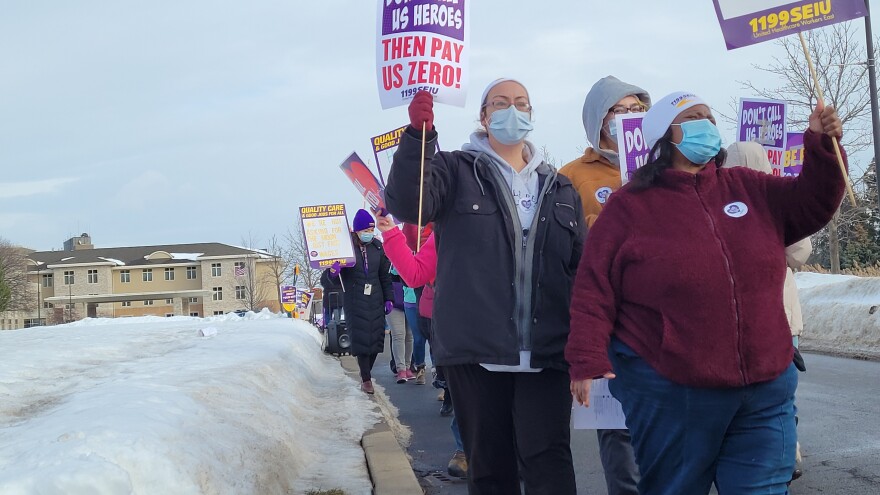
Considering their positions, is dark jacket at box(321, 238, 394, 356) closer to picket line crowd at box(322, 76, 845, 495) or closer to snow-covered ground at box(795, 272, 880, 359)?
picket line crowd at box(322, 76, 845, 495)

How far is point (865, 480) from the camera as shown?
213 inches

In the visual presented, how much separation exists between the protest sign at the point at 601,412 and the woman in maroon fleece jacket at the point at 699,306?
0.59 metres

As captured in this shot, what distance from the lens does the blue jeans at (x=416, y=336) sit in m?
11.3

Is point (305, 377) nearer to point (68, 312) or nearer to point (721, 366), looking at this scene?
point (721, 366)

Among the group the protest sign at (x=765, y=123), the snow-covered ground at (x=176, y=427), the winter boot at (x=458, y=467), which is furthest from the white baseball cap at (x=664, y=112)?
the protest sign at (x=765, y=123)

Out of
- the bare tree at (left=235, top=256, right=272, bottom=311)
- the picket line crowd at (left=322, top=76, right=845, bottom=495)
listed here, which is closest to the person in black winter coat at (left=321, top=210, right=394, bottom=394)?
the picket line crowd at (left=322, top=76, right=845, bottom=495)

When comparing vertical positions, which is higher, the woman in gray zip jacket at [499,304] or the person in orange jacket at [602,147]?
the person in orange jacket at [602,147]

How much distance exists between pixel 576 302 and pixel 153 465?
2.08m

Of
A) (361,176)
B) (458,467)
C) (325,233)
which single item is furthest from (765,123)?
(325,233)

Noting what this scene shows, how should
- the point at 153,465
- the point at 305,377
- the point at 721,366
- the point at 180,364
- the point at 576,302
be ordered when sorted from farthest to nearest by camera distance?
the point at 305,377, the point at 180,364, the point at 153,465, the point at 576,302, the point at 721,366

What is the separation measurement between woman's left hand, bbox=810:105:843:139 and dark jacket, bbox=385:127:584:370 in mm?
1156

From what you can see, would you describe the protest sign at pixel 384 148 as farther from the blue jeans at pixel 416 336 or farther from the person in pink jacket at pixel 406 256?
the person in pink jacket at pixel 406 256

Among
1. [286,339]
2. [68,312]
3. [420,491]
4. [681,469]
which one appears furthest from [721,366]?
[68,312]

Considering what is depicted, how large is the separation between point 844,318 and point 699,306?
14.6 m
